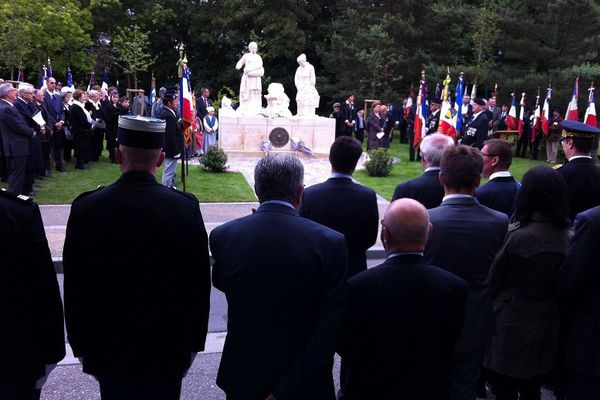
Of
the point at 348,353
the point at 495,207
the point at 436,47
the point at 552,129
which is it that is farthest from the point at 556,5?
the point at 348,353

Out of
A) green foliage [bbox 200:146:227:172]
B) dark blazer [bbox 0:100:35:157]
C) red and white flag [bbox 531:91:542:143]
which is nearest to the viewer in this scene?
dark blazer [bbox 0:100:35:157]

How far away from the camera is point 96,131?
54.6 feet

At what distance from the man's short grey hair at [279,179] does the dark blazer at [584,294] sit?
161 centimetres

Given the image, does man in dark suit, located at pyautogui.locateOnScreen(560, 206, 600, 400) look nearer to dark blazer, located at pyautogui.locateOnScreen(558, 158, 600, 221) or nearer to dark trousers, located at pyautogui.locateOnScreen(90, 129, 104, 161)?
dark blazer, located at pyautogui.locateOnScreen(558, 158, 600, 221)

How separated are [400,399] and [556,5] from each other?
25.0 m

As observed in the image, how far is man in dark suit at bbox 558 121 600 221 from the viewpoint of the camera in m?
5.05

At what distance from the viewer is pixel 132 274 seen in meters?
2.95

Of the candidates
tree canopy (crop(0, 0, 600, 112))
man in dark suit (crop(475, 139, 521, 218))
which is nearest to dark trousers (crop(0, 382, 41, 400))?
man in dark suit (crop(475, 139, 521, 218))

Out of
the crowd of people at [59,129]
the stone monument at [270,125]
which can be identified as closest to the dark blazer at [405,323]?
the crowd of people at [59,129]

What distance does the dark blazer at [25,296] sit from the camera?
2928 mm

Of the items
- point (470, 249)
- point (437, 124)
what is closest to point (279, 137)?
point (437, 124)

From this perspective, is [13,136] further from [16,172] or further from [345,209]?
[345,209]

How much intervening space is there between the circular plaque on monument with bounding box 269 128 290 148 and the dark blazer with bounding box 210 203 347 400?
18.0 meters

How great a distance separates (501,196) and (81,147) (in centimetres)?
1268
